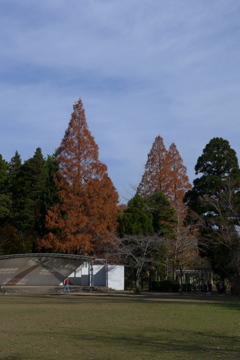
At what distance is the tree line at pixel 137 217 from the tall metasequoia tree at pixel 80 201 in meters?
0.09

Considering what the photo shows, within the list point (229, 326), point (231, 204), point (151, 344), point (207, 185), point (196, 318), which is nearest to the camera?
point (151, 344)

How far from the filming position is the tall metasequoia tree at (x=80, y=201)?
43344mm

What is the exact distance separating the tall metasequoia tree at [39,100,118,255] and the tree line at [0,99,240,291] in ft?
0.30

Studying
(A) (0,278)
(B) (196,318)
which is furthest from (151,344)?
(A) (0,278)

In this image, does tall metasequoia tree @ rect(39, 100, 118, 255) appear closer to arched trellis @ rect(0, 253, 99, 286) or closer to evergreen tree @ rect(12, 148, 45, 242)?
arched trellis @ rect(0, 253, 99, 286)

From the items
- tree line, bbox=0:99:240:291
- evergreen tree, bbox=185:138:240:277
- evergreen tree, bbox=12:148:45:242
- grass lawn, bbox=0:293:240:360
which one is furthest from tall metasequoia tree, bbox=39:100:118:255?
grass lawn, bbox=0:293:240:360

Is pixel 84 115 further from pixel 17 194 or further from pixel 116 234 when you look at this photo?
pixel 17 194

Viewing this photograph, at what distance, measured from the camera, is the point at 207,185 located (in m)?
42.4

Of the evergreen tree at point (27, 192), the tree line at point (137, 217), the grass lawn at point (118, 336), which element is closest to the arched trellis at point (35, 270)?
the tree line at point (137, 217)

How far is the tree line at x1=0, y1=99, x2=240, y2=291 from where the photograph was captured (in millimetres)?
39469

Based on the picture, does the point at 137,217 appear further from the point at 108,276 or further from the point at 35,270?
the point at 35,270

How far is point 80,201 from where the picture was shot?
44.1 m

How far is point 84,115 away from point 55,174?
6537mm

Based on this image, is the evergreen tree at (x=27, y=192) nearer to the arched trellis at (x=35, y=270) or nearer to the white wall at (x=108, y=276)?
the arched trellis at (x=35, y=270)
